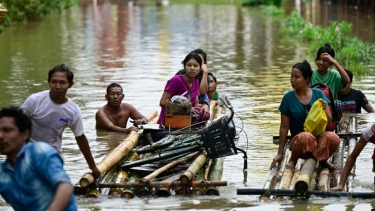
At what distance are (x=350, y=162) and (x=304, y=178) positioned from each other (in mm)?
417

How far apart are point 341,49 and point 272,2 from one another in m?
36.0

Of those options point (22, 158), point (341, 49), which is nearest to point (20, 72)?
point (341, 49)

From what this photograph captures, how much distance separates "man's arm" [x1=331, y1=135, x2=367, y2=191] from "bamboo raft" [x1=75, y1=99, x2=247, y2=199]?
1008 mm

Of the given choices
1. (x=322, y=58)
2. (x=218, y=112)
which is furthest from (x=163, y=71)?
(x=322, y=58)

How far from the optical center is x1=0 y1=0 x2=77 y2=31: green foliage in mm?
31678

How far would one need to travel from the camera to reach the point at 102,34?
110 ft

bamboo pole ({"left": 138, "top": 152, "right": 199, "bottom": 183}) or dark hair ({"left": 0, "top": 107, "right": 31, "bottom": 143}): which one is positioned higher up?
dark hair ({"left": 0, "top": 107, "right": 31, "bottom": 143})

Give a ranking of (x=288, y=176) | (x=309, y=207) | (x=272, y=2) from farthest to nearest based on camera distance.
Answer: (x=272, y=2)
(x=288, y=176)
(x=309, y=207)

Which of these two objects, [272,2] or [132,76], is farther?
[272,2]

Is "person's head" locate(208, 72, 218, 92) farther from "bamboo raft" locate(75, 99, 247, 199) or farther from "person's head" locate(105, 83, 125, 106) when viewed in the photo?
"bamboo raft" locate(75, 99, 247, 199)

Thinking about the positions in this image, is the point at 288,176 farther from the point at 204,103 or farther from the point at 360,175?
the point at 204,103

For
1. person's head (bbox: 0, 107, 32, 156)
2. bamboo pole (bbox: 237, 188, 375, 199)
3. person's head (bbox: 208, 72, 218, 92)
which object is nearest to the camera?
person's head (bbox: 0, 107, 32, 156)

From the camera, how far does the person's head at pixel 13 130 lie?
502 cm

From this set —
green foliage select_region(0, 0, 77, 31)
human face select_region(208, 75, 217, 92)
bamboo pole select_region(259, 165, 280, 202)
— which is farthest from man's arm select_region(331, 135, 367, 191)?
green foliage select_region(0, 0, 77, 31)
